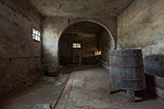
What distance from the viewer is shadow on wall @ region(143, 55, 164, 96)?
203cm

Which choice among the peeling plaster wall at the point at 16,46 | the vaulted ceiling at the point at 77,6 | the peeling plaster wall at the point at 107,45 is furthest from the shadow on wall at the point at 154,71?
the peeling plaster wall at the point at 16,46

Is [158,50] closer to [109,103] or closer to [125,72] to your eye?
[125,72]

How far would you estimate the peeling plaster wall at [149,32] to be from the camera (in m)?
2.46

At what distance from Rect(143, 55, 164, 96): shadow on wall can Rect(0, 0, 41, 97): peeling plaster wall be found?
409cm

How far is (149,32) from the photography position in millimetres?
2867

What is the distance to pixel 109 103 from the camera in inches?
76.3

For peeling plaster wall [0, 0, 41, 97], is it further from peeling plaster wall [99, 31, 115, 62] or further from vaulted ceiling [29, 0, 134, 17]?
peeling plaster wall [99, 31, 115, 62]

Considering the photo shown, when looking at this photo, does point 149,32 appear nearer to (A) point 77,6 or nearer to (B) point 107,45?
(A) point 77,6

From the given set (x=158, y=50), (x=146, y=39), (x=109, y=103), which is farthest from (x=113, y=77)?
(x=146, y=39)

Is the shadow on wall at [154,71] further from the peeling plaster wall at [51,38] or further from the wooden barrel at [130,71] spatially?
the peeling plaster wall at [51,38]

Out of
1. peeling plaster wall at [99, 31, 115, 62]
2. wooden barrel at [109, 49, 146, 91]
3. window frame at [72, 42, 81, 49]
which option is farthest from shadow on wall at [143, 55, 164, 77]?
window frame at [72, 42, 81, 49]

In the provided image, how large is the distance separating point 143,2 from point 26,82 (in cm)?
554

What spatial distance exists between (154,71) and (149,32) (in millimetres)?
1343

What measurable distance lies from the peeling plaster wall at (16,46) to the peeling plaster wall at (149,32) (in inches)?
163
